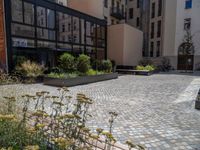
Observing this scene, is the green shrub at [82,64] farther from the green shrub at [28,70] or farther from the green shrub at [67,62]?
the green shrub at [28,70]

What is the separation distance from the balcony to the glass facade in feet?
22.4

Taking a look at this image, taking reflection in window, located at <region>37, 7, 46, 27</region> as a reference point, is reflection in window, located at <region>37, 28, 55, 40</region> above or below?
below

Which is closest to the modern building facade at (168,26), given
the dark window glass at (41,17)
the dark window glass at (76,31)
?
the dark window glass at (76,31)

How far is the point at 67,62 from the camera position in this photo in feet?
37.6

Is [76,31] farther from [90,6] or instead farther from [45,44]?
[90,6]

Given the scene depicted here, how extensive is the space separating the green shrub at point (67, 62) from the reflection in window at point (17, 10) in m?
3.96

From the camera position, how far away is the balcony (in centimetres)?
2374

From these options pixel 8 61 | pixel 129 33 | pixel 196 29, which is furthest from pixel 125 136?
pixel 196 29

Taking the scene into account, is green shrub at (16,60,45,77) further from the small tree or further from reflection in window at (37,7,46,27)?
the small tree

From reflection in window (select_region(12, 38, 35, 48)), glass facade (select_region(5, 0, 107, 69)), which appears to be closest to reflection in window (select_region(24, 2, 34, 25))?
A: glass facade (select_region(5, 0, 107, 69))

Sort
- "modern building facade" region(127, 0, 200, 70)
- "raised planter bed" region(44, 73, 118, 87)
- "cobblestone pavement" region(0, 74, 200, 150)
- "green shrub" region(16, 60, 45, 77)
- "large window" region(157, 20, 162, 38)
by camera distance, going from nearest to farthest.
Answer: "cobblestone pavement" region(0, 74, 200, 150), "raised planter bed" region(44, 73, 118, 87), "green shrub" region(16, 60, 45, 77), "modern building facade" region(127, 0, 200, 70), "large window" region(157, 20, 162, 38)

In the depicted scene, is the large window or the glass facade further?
the large window

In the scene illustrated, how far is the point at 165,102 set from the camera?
6.43 meters

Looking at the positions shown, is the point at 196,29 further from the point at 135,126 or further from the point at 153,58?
the point at 135,126
